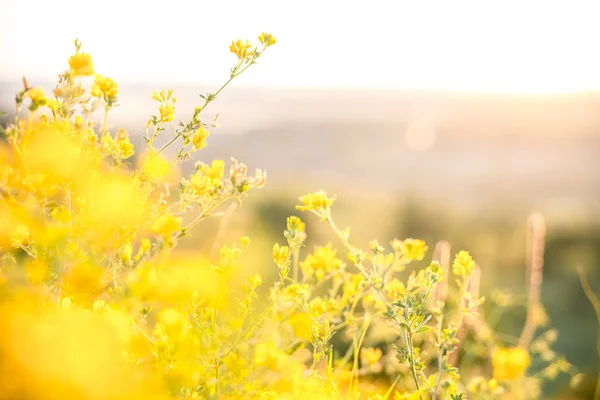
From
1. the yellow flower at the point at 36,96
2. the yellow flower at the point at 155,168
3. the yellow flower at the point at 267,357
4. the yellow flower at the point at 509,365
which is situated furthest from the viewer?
the yellow flower at the point at 509,365

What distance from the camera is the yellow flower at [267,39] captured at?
170 centimetres

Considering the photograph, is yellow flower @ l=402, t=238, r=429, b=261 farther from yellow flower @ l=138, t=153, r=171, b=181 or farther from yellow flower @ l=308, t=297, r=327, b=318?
yellow flower @ l=138, t=153, r=171, b=181

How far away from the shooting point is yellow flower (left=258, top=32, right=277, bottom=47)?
170 centimetres

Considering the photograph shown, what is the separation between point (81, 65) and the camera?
5.12 feet

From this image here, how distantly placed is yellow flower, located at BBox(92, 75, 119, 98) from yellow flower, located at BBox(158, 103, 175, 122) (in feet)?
0.52

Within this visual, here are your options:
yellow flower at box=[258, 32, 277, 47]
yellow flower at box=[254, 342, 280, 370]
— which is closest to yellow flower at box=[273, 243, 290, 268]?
yellow flower at box=[254, 342, 280, 370]

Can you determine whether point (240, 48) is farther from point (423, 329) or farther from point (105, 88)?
point (423, 329)

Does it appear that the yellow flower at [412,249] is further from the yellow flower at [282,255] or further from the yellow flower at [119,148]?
the yellow flower at [119,148]

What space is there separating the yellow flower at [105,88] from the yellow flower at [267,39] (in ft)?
1.55

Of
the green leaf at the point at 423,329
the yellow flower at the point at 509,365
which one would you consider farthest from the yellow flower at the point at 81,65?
the yellow flower at the point at 509,365

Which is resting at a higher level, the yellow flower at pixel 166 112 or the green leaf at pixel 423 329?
the yellow flower at pixel 166 112

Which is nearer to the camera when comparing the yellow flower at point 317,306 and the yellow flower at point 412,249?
the yellow flower at point 412,249

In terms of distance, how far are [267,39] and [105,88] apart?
0.53 meters

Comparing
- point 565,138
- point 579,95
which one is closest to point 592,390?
point 565,138
